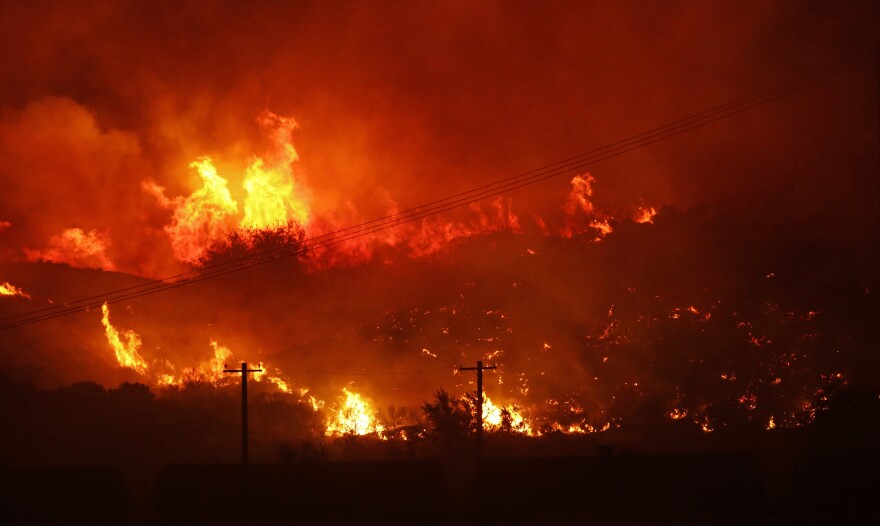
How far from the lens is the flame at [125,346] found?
68.6 meters

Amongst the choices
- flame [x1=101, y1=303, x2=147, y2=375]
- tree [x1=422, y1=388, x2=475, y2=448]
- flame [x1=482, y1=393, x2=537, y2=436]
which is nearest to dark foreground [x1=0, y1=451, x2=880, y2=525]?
tree [x1=422, y1=388, x2=475, y2=448]

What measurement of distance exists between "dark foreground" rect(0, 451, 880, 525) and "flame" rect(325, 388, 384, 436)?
4136 centimetres

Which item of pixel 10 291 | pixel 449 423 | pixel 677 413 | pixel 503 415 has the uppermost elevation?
pixel 10 291

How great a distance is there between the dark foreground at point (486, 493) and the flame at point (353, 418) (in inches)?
1628

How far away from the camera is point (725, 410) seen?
68.9 meters

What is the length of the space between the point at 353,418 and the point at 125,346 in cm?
2157

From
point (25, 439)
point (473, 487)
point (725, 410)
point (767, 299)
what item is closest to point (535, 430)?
point (725, 410)

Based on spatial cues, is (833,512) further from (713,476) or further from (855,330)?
(855,330)

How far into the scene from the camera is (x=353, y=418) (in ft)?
237

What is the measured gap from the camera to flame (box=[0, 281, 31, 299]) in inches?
2618

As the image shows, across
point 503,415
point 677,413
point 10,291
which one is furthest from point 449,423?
point 10,291

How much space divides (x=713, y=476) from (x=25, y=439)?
1865 inches

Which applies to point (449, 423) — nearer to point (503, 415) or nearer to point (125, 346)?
point (503, 415)

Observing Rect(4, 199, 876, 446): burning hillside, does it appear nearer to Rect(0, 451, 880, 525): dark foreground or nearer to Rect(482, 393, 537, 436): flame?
Rect(482, 393, 537, 436): flame
